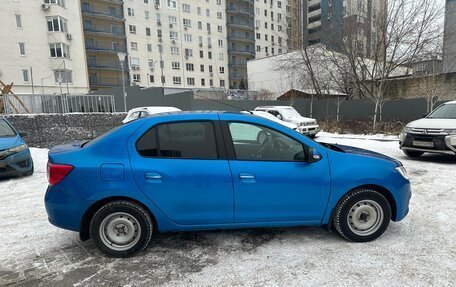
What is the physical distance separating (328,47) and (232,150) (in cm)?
2024

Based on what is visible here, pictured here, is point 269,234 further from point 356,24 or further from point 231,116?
point 356,24

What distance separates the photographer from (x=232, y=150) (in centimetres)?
330

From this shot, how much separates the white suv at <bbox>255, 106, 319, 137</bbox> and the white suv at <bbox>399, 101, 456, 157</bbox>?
5.94 m

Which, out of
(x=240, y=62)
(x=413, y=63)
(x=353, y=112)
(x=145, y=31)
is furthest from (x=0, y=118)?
(x=240, y=62)

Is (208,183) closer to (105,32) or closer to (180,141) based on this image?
(180,141)

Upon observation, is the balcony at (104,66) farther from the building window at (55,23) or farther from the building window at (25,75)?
the building window at (25,75)

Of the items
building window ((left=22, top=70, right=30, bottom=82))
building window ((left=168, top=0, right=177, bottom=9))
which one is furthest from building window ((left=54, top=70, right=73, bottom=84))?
building window ((left=168, top=0, right=177, bottom=9))

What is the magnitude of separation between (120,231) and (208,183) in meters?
1.11

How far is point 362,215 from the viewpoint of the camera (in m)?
3.50

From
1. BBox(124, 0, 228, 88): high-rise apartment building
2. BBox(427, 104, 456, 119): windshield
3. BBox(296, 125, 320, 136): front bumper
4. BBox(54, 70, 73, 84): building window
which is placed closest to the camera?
BBox(427, 104, 456, 119): windshield

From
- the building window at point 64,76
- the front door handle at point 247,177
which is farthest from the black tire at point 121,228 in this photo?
the building window at point 64,76

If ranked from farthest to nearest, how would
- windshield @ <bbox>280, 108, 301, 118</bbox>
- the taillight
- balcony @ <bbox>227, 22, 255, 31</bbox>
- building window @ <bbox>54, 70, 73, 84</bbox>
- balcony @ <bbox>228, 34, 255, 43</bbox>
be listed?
1. balcony @ <bbox>228, 34, 255, 43</bbox>
2. balcony @ <bbox>227, 22, 255, 31</bbox>
3. building window @ <bbox>54, 70, 73, 84</bbox>
4. windshield @ <bbox>280, 108, 301, 118</bbox>
5. the taillight

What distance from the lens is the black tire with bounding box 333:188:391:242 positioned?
11.3 ft

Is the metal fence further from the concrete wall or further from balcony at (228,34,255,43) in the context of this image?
balcony at (228,34,255,43)
